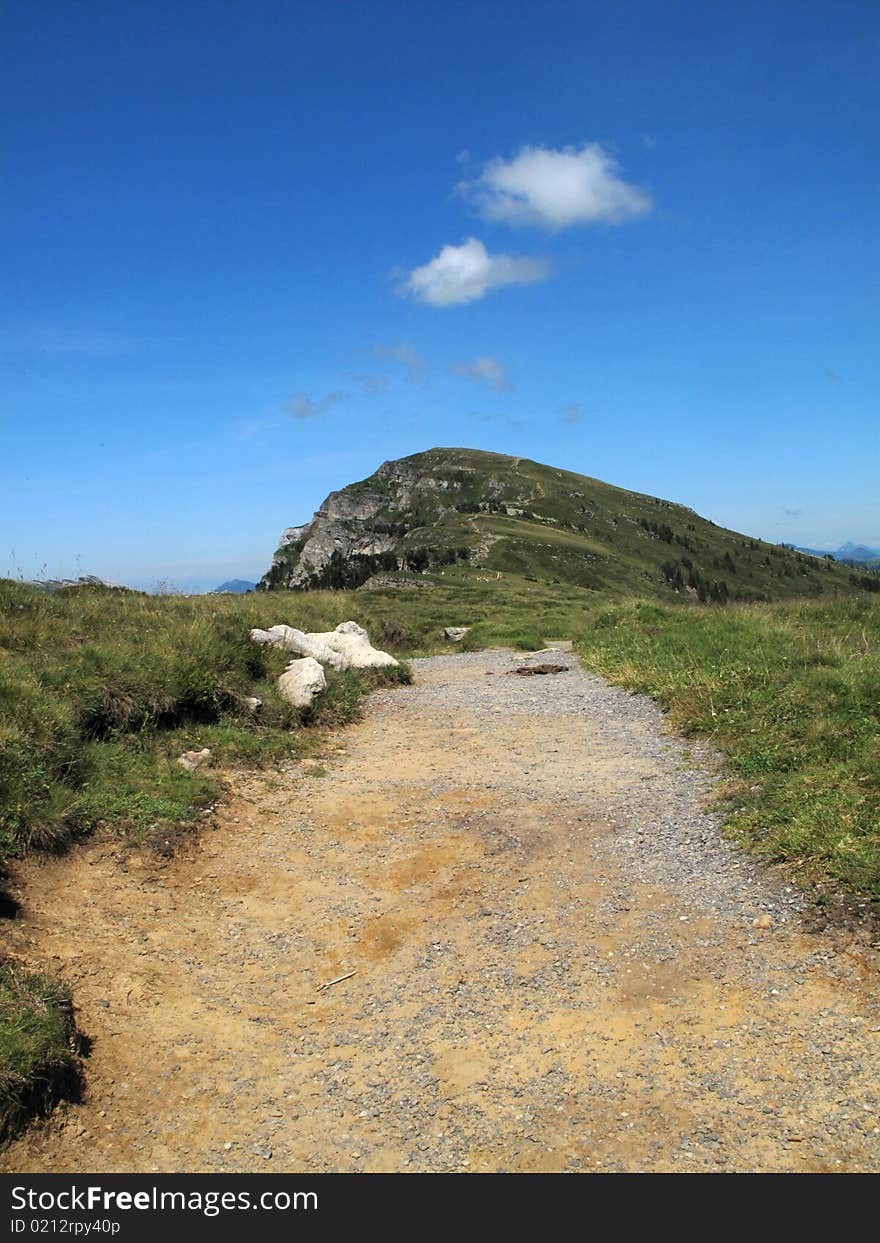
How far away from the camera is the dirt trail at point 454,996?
176 inches

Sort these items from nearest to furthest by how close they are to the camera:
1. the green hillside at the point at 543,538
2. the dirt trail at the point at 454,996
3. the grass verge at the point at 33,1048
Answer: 1. the grass verge at the point at 33,1048
2. the dirt trail at the point at 454,996
3. the green hillside at the point at 543,538

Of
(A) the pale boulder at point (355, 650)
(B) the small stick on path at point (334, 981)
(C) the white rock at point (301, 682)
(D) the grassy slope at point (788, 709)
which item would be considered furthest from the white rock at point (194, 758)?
(A) the pale boulder at point (355, 650)

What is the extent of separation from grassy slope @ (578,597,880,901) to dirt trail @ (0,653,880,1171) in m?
0.66

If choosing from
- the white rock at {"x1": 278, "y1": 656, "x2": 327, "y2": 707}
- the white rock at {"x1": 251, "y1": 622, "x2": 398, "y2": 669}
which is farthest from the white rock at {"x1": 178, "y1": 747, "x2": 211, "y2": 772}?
the white rock at {"x1": 251, "y1": 622, "x2": 398, "y2": 669}

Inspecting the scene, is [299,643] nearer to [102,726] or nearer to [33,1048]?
[102,726]

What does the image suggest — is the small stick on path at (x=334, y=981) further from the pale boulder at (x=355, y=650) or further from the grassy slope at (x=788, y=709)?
the pale boulder at (x=355, y=650)

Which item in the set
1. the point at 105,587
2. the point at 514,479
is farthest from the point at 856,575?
the point at 105,587

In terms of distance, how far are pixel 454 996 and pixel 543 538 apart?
350ft

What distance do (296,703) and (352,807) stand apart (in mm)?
3993

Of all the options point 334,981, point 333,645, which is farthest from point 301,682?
point 334,981

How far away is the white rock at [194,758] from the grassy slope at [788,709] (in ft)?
22.8

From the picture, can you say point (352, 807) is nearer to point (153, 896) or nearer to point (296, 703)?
point (153, 896)
